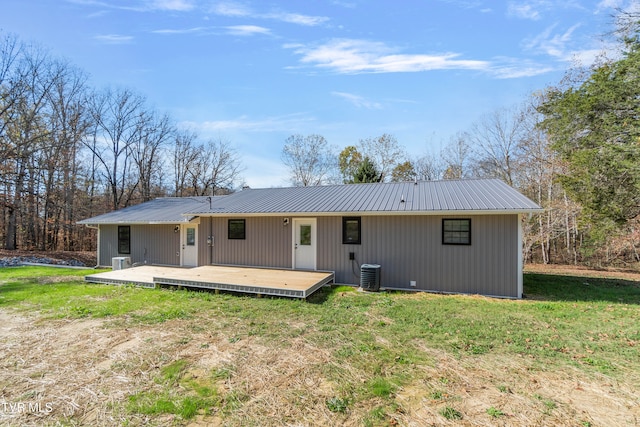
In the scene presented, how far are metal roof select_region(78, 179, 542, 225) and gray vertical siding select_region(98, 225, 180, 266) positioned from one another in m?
0.46

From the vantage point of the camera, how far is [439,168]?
21578 millimetres

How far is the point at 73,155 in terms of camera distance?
18.1 meters

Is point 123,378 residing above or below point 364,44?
below

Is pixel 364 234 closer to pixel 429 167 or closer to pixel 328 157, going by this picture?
pixel 429 167

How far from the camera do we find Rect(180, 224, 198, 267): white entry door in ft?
34.7

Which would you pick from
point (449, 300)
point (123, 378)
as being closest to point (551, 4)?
point (449, 300)

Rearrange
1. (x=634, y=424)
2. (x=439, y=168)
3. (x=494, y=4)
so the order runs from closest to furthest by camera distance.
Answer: (x=634, y=424)
(x=494, y=4)
(x=439, y=168)

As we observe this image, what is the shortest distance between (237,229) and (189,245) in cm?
229

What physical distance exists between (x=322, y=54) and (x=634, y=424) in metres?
9.59

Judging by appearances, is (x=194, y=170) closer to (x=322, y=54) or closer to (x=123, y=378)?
(x=322, y=54)

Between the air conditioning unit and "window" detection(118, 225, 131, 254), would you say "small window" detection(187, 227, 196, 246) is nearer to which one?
the air conditioning unit

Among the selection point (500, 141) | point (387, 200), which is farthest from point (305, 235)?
point (500, 141)

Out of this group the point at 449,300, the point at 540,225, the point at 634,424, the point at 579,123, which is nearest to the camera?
the point at 634,424

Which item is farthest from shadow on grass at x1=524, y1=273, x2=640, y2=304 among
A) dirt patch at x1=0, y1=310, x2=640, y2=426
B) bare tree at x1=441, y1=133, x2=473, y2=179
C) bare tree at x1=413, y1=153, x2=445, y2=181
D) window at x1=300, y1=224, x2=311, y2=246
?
bare tree at x1=413, y1=153, x2=445, y2=181
